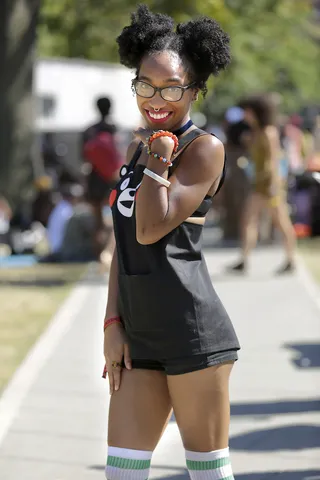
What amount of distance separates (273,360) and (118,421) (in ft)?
14.3

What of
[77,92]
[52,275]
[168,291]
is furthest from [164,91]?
[77,92]

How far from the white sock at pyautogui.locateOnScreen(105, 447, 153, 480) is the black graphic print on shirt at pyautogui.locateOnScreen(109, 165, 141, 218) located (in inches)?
28.3

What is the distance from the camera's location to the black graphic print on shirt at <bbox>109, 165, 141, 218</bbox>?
3.91 meters

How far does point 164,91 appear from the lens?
394 cm

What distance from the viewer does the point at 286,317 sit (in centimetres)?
1006

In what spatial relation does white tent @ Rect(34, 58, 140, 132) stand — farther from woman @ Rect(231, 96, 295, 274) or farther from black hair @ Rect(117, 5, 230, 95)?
black hair @ Rect(117, 5, 230, 95)

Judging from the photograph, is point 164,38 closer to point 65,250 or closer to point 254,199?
point 254,199

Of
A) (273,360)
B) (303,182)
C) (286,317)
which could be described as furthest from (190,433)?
(286,317)

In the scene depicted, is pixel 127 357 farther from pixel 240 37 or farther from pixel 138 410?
pixel 240 37

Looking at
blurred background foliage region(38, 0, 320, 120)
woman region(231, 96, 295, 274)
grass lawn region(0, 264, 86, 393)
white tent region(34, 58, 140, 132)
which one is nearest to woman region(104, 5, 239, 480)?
grass lawn region(0, 264, 86, 393)

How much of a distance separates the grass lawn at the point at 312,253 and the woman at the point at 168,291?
8.97 metres

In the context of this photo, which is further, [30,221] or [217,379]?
[30,221]

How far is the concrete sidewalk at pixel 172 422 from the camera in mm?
5656

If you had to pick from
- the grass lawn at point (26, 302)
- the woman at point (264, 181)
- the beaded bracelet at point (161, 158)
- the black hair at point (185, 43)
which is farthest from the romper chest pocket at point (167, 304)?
the woman at point (264, 181)
